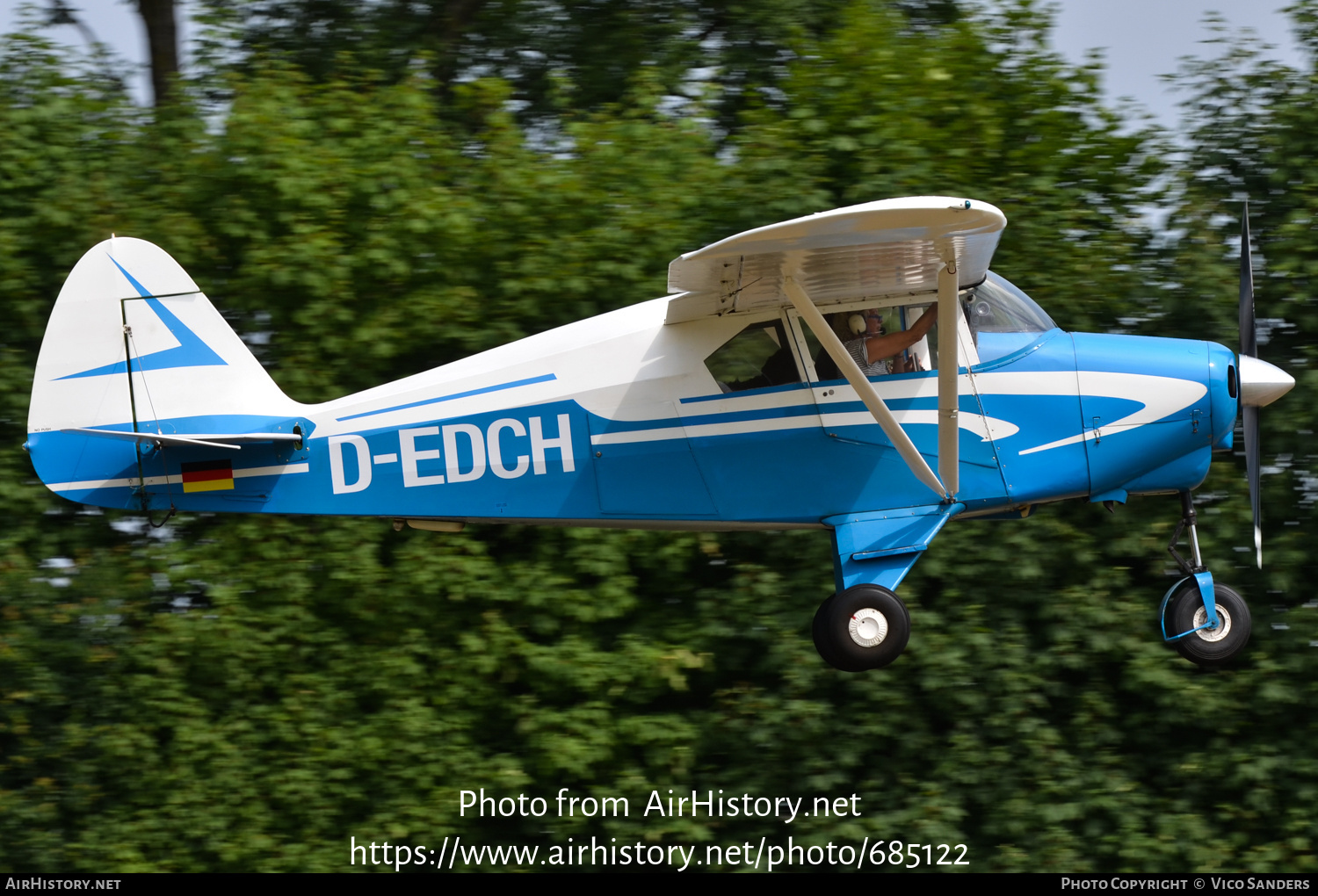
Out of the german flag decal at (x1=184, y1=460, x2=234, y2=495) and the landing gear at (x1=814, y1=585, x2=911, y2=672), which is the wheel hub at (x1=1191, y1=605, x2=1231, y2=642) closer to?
the landing gear at (x1=814, y1=585, x2=911, y2=672)

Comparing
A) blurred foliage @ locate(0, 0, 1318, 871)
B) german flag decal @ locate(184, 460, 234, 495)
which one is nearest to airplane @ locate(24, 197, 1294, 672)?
german flag decal @ locate(184, 460, 234, 495)

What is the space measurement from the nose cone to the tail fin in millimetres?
5503

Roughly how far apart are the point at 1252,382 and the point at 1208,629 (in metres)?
1.45

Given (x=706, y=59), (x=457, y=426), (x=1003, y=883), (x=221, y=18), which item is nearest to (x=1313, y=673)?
(x=1003, y=883)

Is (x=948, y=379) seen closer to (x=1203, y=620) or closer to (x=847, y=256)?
(x=847, y=256)

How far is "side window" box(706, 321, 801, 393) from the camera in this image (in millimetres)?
7902

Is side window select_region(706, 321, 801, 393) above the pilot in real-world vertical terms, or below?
below

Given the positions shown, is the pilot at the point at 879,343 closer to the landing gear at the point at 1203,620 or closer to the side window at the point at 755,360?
the side window at the point at 755,360

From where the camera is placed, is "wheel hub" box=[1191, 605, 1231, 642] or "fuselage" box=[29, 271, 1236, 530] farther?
"wheel hub" box=[1191, 605, 1231, 642]

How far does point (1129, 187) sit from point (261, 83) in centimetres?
798

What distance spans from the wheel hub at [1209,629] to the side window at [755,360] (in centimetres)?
272

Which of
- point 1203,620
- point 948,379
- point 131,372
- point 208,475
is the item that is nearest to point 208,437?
point 208,475

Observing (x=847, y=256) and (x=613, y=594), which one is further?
(x=613, y=594)

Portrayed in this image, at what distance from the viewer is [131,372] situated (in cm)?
821
